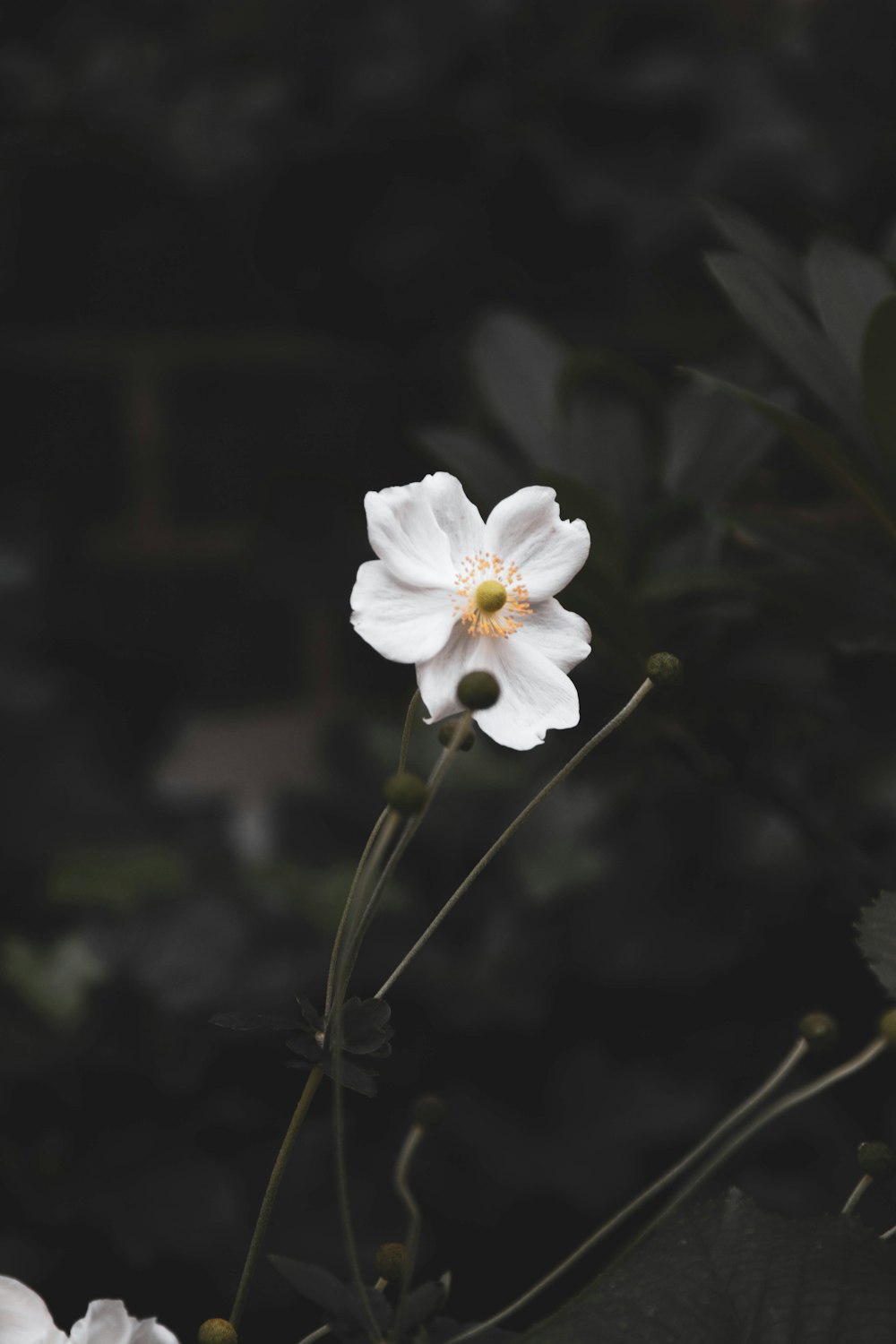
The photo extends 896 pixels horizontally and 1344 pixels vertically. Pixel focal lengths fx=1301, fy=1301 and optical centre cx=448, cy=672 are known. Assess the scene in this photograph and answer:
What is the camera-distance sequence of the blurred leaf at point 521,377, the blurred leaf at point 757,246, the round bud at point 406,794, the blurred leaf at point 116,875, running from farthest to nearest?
the blurred leaf at point 116,875 → the blurred leaf at point 521,377 → the blurred leaf at point 757,246 → the round bud at point 406,794

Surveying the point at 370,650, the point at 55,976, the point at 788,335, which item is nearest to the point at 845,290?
the point at 788,335

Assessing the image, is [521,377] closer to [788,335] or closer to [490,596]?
[788,335]

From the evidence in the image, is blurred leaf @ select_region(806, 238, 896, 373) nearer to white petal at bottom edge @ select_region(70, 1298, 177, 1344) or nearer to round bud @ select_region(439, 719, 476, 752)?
round bud @ select_region(439, 719, 476, 752)

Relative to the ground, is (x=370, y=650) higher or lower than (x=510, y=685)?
higher

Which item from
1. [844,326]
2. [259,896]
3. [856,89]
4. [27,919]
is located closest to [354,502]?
[259,896]

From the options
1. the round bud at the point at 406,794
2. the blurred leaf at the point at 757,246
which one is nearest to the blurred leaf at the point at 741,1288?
the round bud at the point at 406,794

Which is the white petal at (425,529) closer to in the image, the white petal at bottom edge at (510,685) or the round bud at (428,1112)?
the white petal at bottom edge at (510,685)
